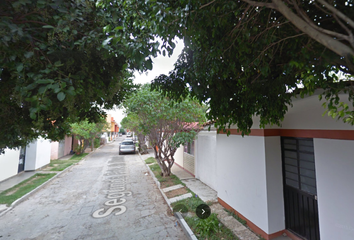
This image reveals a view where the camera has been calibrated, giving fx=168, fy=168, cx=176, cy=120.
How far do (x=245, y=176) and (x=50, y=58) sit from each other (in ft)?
15.8

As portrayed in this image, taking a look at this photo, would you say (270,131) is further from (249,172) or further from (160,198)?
(160,198)

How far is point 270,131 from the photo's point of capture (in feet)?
12.9

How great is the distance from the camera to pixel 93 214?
527 centimetres

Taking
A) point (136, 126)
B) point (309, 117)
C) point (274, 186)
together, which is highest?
point (136, 126)

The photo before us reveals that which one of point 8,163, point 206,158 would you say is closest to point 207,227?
point 206,158

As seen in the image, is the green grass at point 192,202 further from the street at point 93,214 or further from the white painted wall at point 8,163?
the white painted wall at point 8,163

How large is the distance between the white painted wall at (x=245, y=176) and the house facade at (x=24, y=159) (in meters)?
8.29

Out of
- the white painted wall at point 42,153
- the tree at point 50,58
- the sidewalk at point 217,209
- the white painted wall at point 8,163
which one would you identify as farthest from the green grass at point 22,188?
the sidewalk at point 217,209

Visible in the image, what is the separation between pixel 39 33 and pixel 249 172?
4.96 metres

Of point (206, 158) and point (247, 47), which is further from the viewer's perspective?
point (206, 158)

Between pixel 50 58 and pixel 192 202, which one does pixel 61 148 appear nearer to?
pixel 192 202

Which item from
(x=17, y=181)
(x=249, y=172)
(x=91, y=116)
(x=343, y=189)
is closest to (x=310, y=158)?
(x=343, y=189)

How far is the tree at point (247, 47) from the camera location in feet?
6.78

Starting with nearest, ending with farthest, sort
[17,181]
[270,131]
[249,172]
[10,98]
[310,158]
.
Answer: [10,98]
[310,158]
[270,131]
[249,172]
[17,181]
